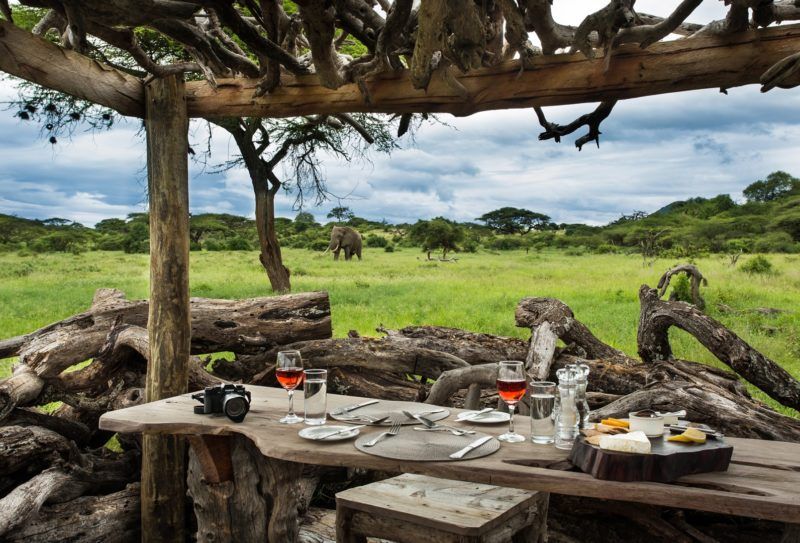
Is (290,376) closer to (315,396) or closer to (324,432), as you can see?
(315,396)

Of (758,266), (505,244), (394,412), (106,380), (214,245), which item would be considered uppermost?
(505,244)

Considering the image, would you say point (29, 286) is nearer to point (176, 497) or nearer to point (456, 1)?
point (176, 497)

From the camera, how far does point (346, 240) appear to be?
47.3 ft

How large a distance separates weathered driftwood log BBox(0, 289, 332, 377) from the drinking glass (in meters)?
2.85

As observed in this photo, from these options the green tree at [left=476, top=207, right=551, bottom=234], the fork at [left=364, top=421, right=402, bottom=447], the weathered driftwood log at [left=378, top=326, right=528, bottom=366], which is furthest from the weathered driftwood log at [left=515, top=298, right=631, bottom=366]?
the green tree at [left=476, top=207, right=551, bottom=234]

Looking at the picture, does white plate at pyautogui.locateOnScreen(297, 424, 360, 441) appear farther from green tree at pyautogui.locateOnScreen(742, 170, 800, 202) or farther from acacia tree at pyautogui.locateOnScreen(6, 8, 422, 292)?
green tree at pyautogui.locateOnScreen(742, 170, 800, 202)

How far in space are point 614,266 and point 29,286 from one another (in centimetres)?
799

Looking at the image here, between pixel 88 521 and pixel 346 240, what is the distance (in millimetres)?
11168

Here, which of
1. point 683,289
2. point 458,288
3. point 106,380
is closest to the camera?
point 106,380

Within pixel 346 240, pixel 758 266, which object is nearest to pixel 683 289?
pixel 758 266

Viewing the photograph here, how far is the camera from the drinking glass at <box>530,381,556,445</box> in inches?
77.7

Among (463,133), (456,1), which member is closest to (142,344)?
(456,1)

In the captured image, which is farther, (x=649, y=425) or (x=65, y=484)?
(x=65, y=484)

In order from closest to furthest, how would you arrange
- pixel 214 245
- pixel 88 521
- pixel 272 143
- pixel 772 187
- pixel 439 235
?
pixel 88 521 < pixel 772 187 < pixel 272 143 < pixel 439 235 < pixel 214 245
